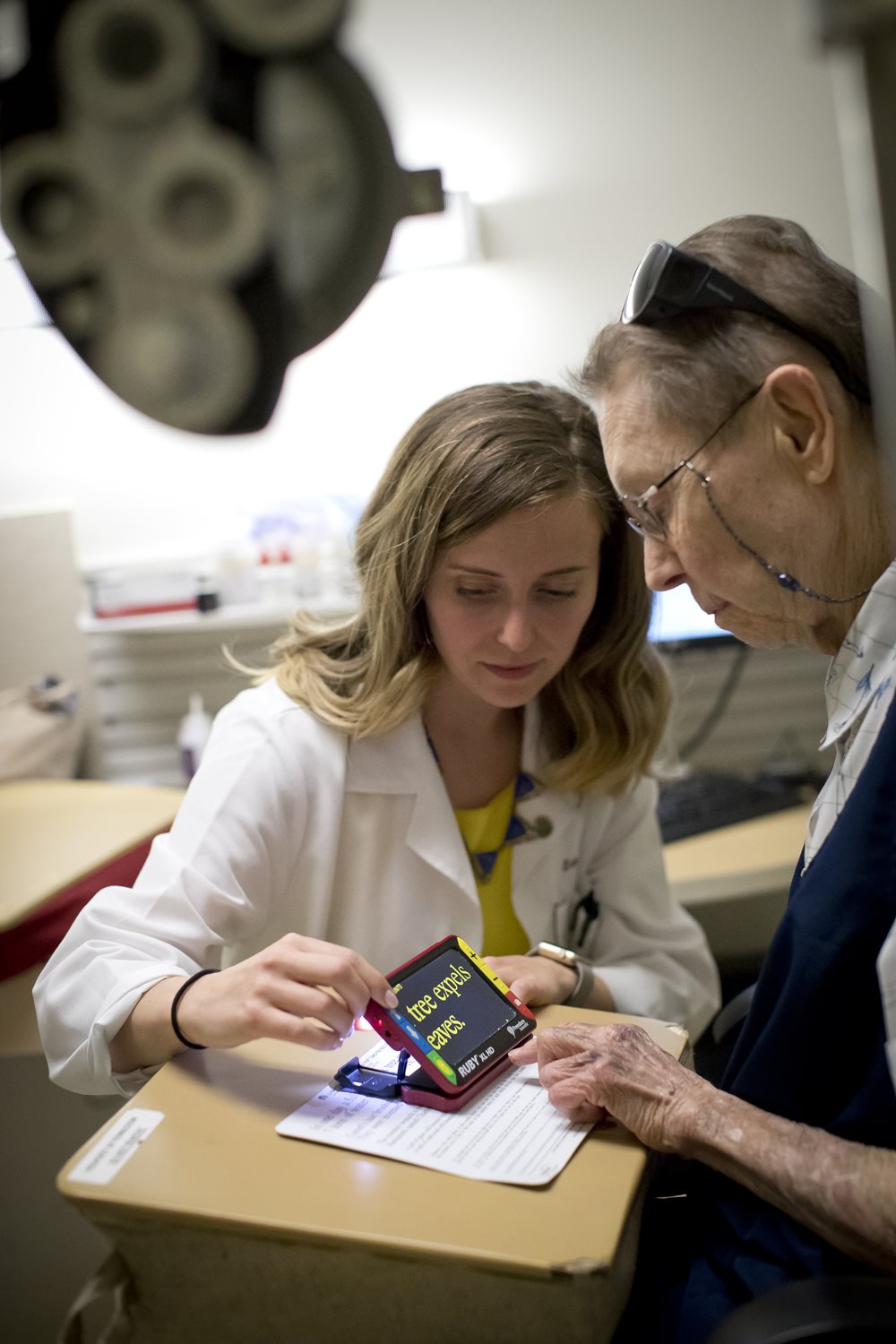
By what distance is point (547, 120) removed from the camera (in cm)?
104

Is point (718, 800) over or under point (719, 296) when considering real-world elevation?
under

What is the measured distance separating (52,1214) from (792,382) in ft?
3.45

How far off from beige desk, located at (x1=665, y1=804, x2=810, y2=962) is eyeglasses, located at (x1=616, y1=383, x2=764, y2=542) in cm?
104

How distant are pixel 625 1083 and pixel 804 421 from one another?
62 cm

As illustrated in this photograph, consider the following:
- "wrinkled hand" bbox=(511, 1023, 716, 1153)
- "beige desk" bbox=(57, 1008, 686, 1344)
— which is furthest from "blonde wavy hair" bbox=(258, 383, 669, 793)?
"beige desk" bbox=(57, 1008, 686, 1344)

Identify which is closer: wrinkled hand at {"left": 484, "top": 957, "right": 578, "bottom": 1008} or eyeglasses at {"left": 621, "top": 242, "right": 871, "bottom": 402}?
eyeglasses at {"left": 621, "top": 242, "right": 871, "bottom": 402}

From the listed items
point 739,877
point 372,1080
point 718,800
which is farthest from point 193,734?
point 718,800

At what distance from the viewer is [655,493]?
1122 millimetres

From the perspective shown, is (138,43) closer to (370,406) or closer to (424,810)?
(370,406)

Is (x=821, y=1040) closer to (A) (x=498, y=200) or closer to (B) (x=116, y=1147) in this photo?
(B) (x=116, y=1147)

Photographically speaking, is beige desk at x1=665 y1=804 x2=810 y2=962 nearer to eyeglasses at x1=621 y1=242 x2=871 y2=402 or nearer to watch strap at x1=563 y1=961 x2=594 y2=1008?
watch strap at x1=563 y1=961 x2=594 y2=1008

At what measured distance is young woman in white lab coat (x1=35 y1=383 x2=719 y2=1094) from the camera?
1273mm

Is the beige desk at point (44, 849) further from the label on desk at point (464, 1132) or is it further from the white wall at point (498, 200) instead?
the label on desk at point (464, 1132)

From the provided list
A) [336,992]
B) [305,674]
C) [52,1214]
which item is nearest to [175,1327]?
[52,1214]
